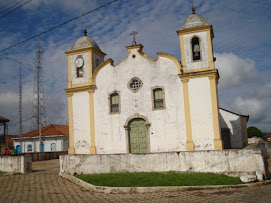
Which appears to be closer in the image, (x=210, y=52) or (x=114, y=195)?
(x=114, y=195)

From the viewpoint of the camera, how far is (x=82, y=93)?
18.2 metres

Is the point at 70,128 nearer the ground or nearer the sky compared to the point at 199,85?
nearer the ground

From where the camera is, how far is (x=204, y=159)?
1206 centimetres

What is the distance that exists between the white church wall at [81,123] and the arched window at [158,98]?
4.26 metres

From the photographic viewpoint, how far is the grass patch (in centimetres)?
1046

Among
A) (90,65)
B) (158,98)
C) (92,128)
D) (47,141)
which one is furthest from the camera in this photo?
(47,141)

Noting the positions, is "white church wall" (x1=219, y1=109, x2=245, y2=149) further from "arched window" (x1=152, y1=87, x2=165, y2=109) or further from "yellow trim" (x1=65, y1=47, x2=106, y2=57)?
"yellow trim" (x1=65, y1=47, x2=106, y2=57)

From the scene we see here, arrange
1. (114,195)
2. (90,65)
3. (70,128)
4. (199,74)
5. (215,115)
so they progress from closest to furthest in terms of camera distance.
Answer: (114,195) → (215,115) → (199,74) → (70,128) → (90,65)

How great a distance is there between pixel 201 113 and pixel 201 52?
344cm

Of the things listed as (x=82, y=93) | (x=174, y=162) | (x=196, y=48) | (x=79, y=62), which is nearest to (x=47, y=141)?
(x=82, y=93)

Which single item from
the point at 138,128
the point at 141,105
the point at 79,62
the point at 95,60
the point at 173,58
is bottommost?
the point at 138,128

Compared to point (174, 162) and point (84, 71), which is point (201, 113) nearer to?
point (174, 162)

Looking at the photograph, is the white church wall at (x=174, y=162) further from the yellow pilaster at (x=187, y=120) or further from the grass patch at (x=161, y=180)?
the yellow pilaster at (x=187, y=120)

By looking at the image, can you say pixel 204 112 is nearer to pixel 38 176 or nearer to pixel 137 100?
pixel 137 100
